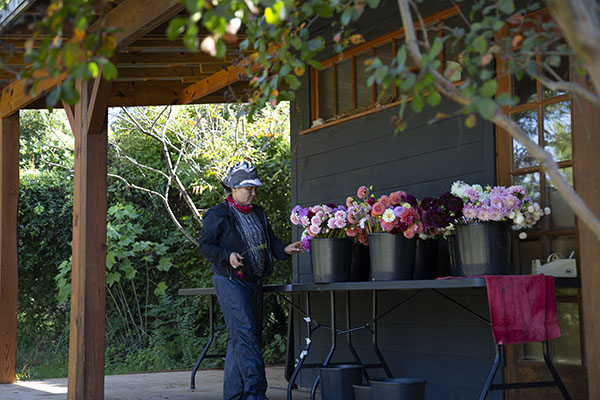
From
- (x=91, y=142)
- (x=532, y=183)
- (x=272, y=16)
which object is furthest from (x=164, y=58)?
(x=272, y=16)

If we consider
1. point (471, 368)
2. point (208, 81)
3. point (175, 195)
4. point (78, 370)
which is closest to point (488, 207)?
point (471, 368)

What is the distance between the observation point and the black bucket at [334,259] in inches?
176

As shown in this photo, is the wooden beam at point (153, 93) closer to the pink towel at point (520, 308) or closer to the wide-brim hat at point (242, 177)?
the wide-brim hat at point (242, 177)

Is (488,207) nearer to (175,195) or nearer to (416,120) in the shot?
(416,120)

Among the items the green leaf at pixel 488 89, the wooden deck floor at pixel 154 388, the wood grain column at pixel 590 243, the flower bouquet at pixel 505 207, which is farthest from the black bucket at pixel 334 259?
the green leaf at pixel 488 89

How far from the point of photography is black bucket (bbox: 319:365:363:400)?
4.44 metres

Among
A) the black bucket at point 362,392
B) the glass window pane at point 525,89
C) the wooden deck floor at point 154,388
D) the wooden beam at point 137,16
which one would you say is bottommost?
the wooden deck floor at point 154,388

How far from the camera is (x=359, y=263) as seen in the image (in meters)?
4.71

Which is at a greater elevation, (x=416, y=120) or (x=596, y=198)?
(x=416, y=120)

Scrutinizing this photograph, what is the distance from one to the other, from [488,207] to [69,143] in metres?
9.30

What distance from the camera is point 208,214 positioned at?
184 inches

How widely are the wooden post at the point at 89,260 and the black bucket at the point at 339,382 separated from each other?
1460 mm

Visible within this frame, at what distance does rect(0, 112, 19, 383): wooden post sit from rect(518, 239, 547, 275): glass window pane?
15.1ft

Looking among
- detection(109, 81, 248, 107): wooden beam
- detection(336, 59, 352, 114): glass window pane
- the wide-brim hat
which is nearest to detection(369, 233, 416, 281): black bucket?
the wide-brim hat
